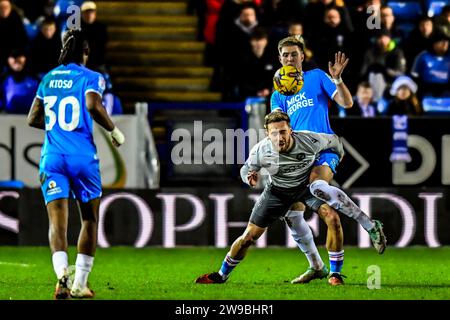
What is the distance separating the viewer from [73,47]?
1046 centimetres

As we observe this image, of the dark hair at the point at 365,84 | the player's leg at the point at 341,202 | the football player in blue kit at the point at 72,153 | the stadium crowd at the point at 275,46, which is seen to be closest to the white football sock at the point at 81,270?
the football player in blue kit at the point at 72,153

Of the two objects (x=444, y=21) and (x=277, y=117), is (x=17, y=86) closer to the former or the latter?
(x=444, y=21)

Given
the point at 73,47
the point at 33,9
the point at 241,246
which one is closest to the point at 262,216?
the point at 241,246

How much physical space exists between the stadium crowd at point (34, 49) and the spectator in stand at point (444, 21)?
15.3 feet

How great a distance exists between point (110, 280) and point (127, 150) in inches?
176

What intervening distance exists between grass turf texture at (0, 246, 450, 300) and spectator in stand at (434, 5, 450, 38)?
448cm

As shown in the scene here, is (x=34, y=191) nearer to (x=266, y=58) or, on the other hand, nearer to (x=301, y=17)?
(x=266, y=58)

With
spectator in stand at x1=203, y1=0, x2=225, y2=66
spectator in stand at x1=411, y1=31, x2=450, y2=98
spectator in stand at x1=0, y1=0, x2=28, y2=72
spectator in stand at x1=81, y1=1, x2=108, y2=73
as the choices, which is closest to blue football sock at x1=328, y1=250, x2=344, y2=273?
spectator in stand at x1=411, y1=31, x2=450, y2=98

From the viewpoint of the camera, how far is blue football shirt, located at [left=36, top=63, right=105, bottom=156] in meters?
10.4

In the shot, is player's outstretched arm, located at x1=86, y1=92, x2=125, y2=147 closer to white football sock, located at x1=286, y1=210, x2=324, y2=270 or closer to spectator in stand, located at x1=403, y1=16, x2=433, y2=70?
white football sock, located at x1=286, y1=210, x2=324, y2=270

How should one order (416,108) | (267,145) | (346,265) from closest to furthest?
(267,145) → (346,265) → (416,108)

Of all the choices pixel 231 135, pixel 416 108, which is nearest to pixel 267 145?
pixel 231 135

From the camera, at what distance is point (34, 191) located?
635 inches

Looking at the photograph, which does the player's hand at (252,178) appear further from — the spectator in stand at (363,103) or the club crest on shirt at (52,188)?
the spectator in stand at (363,103)
